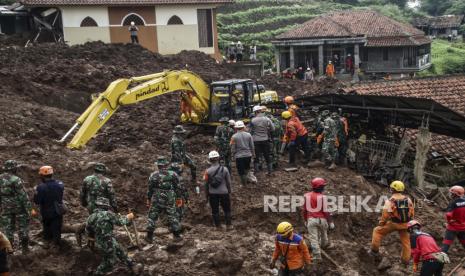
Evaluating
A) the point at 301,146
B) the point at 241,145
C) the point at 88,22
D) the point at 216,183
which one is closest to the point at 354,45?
the point at 88,22

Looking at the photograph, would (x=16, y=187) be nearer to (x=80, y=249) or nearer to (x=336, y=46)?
(x=80, y=249)

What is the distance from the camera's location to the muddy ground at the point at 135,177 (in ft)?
29.6

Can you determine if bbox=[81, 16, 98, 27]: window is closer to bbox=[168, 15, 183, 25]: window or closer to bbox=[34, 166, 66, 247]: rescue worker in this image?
bbox=[168, 15, 183, 25]: window

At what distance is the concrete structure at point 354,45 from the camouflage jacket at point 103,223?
101 ft

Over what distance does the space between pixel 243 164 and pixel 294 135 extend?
7.69 ft

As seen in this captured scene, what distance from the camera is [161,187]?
9.47 m

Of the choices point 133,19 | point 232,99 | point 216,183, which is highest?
point 133,19

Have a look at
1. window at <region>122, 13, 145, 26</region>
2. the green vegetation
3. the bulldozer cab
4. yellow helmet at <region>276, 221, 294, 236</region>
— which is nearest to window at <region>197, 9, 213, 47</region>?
window at <region>122, 13, 145, 26</region>

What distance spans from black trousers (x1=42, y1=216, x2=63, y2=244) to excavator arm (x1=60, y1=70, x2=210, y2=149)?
3376 mm

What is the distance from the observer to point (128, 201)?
1185 cm

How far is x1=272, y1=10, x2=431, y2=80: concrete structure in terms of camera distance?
39.4m

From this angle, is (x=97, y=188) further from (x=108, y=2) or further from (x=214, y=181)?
(x=108, y=2)

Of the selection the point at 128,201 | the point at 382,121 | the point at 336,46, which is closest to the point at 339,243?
the point at 128,201

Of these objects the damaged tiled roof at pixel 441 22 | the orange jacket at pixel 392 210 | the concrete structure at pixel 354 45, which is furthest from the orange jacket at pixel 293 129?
the damaged tiled roof at pixel 441 22
